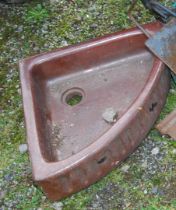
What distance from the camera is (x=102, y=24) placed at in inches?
153

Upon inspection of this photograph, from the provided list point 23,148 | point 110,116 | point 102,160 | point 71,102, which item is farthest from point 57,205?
point 71,102

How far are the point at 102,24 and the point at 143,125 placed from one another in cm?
114

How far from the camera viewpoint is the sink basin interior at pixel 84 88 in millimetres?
3160

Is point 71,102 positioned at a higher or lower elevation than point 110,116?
lower

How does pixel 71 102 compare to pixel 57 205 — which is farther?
pixel 71 102

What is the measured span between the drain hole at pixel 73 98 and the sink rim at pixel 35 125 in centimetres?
28

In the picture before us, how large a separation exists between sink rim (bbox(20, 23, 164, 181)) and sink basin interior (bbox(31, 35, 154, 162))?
3cm

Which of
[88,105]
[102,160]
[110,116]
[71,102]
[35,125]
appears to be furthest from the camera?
[71,102]

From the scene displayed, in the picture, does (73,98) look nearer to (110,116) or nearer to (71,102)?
(71,102)

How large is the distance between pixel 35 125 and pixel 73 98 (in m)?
0.50

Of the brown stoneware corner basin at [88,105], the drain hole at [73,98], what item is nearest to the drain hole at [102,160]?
the brown stoneware corner basin at [88,105]

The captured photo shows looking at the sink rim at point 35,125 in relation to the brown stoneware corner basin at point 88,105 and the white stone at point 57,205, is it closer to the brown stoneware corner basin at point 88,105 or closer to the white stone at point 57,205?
the brown stoneware corner basin at point 88,105

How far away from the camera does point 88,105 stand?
330cm

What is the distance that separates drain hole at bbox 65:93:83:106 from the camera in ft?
11.1
